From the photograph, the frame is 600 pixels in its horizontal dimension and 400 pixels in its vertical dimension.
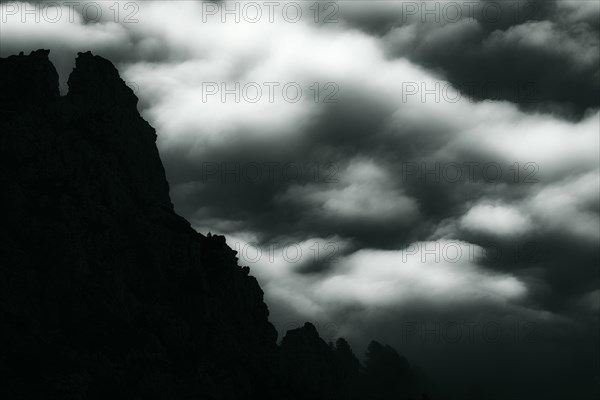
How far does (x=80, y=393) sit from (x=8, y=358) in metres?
20.2

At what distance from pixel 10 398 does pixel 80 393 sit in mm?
16623

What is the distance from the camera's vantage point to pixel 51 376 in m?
197

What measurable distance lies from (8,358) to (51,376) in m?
12.3

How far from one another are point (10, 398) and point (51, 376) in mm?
10787

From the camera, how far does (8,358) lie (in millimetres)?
199125

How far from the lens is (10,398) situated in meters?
191

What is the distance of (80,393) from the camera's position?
19862 centimetres
